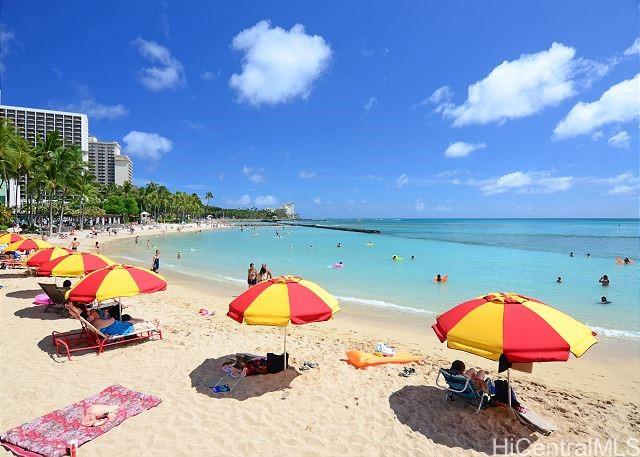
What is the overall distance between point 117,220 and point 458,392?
318 ft

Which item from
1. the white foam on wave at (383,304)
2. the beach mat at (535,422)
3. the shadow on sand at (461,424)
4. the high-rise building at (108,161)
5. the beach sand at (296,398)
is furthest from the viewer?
the high-rise building at (108,161)

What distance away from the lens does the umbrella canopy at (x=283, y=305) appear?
540 cm

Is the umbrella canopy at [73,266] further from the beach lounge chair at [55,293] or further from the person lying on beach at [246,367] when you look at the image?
the person lying on beach at [246,367]

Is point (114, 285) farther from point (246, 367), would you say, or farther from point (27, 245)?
point (27, 245)

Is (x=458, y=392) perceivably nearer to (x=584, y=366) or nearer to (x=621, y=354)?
(x=584, y=366)

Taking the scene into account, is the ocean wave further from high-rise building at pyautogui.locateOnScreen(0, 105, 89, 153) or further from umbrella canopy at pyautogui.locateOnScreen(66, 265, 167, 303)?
high-rise building at pyautogui.locateOnScreen(0, 105, 89, 153)

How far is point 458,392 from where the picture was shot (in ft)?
17.8

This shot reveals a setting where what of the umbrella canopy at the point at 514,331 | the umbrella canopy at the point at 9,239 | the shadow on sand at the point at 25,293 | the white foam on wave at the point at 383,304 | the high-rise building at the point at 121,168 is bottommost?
the white foam on wave at the point at 383,304

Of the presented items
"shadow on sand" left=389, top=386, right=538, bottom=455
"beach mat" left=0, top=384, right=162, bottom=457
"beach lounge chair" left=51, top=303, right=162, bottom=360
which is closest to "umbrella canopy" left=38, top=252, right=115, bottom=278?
"beach lounge chair" left=51, top=303, right=162, bottom=360

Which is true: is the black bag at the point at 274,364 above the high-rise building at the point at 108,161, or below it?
below

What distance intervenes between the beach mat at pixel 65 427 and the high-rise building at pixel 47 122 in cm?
13385

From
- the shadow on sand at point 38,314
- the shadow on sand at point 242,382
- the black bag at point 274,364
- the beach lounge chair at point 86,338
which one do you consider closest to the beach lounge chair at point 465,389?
the shadow on sand at point 242,382

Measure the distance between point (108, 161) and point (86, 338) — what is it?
185392 mm

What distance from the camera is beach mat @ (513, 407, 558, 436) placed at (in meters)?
5.06
